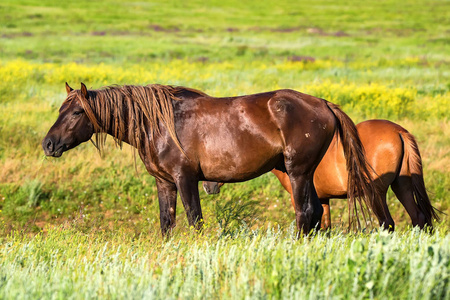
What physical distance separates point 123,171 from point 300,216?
478 cm

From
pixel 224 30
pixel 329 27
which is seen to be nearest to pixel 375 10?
pixel 329 27

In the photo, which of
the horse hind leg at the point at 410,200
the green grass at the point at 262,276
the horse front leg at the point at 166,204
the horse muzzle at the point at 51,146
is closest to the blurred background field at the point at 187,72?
the horse front leg at the point at 166,204

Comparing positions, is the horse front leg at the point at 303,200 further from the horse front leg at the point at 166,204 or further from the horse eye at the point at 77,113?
the horse eye at the point at 77,113

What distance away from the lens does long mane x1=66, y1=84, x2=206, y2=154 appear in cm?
536

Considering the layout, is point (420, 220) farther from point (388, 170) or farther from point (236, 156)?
point (236, 156)

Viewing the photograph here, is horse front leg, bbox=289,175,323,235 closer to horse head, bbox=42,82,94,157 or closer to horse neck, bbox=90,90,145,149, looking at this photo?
horse neck, bbox=90,90,145,149

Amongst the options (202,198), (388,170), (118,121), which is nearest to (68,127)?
(118,121)

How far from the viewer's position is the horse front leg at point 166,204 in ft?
18.4

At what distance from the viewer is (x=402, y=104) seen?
13.4 meters

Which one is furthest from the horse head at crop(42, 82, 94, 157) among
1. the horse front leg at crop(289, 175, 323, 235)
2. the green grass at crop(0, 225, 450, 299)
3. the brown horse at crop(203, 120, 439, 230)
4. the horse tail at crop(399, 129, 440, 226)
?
the horse tail at crop(399, 129, 440, 226)

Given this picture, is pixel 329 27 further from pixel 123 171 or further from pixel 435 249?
pixel 435 249

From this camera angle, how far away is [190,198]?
17.6 ft

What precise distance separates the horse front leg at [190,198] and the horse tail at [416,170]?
9.36 feet

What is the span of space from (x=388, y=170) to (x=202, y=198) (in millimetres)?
3253
